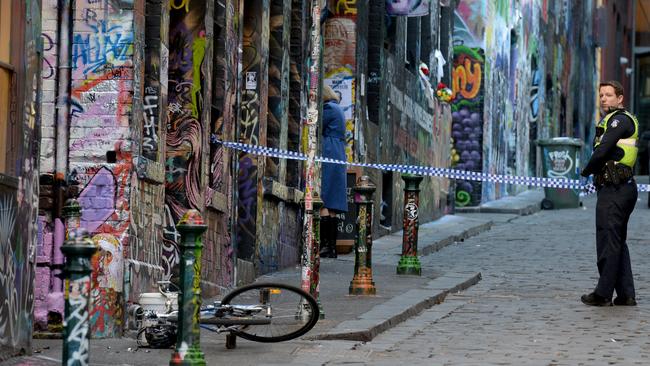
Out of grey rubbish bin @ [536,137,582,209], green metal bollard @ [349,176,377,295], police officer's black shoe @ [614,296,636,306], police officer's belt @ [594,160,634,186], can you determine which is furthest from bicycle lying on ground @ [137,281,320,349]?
grey rubbish bin @ [536,137,582,209]

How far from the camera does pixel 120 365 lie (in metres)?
10.2

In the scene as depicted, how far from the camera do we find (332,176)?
19.6m

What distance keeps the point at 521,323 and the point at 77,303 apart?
6.52 m

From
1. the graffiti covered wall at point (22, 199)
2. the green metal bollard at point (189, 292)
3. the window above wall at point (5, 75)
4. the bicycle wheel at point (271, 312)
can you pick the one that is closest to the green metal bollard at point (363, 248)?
the bicycle wheel at point (271, 312)

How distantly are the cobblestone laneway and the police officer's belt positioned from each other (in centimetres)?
108

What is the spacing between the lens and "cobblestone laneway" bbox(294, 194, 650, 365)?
36.7ft

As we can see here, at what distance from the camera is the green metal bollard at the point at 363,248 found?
1524 centimetres

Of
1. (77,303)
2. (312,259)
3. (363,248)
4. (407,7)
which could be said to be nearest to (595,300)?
(363,248)

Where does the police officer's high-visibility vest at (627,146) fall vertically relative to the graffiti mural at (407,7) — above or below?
below

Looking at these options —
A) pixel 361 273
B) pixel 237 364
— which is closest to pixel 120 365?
pixel 237 364

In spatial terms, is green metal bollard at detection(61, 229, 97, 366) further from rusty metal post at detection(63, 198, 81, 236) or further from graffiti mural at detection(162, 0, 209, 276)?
graffiti mural at detection(162, 0, 209, 276)

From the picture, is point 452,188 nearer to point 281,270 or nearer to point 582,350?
point 281,270

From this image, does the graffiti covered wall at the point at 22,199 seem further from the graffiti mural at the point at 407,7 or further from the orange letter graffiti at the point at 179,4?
the graffiti mural at the point at 407,7

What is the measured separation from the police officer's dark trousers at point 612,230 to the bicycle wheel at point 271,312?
3733mm
